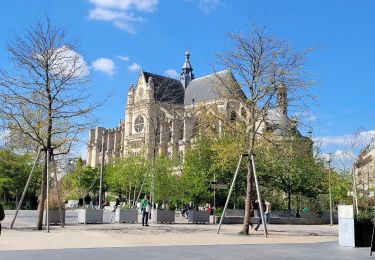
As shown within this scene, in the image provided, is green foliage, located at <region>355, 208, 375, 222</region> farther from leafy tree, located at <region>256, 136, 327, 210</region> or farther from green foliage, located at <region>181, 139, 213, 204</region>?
green foliage, located at <region>181, 139, 213, 204</region>

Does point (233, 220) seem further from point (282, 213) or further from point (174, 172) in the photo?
point (174, 172)

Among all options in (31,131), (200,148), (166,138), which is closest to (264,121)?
(31,131)

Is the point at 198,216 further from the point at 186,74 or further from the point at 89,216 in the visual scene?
the point at 186,74

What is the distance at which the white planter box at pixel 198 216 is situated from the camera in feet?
92.5

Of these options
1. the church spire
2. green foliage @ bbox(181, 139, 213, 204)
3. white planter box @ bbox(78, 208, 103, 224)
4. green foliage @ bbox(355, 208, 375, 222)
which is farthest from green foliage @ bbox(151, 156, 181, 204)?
the church spire

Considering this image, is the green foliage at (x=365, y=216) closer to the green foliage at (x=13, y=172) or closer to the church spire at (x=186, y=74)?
the green foliage at (x=13, y=172)

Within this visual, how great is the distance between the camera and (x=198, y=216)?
28.5 m

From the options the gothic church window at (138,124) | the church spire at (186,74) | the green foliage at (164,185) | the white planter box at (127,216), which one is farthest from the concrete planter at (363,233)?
the church spire at (186,74)

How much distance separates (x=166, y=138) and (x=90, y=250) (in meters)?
88.3

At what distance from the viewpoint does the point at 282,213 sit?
37375 millimetres

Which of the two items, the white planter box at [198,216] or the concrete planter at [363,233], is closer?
the concrete planter at [363,233]

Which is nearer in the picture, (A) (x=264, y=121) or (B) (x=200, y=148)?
(A) (x=264, y=121)

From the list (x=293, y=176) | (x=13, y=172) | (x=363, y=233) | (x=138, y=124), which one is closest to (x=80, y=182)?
(x=13, y=172)

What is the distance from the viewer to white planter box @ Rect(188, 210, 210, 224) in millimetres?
28203
